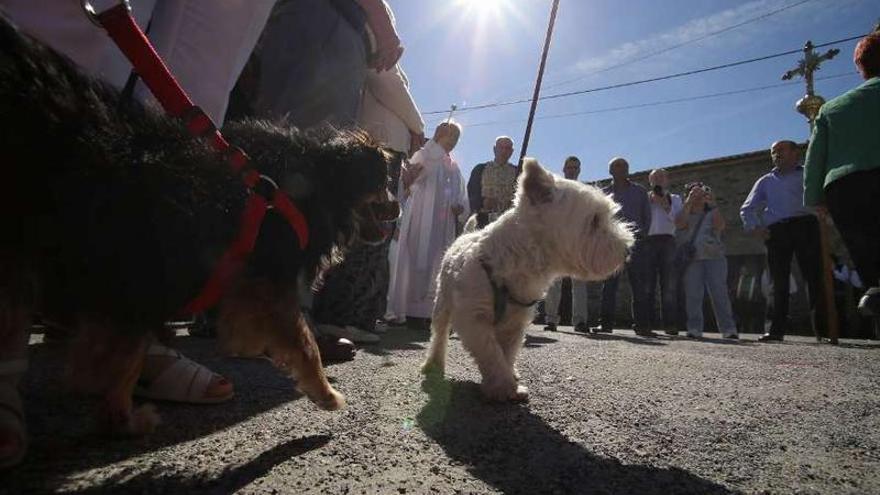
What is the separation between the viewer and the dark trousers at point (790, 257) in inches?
281

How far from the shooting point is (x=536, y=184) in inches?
121

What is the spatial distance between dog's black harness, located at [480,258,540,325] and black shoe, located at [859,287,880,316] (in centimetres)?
273

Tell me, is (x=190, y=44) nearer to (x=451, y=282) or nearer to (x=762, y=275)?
(x=451, y=282)

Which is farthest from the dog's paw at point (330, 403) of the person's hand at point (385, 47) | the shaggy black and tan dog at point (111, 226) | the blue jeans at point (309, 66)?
the person's hand at point (385, 47)

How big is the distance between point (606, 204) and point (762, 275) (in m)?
17.8

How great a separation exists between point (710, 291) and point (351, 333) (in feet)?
22.5

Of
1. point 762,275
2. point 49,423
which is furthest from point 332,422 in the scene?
point 762,275

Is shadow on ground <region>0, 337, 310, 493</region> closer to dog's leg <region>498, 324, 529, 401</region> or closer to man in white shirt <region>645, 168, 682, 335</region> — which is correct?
dog's leg <region>498, 324, 529, 401</region>

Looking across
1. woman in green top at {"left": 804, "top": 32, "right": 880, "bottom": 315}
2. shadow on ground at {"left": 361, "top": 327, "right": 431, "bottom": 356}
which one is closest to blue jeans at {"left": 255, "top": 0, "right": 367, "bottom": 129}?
shadow on ground at {"left": 361, "top": 327, "right": 431, "bottom": 356}

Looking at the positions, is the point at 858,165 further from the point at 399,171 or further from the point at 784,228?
the point at 784,228

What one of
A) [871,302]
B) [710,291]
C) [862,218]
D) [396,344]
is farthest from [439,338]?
[710,291]

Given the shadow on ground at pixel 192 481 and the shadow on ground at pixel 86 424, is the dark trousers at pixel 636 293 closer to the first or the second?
the shadow on ground at pixel 86 424

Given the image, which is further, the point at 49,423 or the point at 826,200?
the point at 826,200

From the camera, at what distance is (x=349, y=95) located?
2893mm
